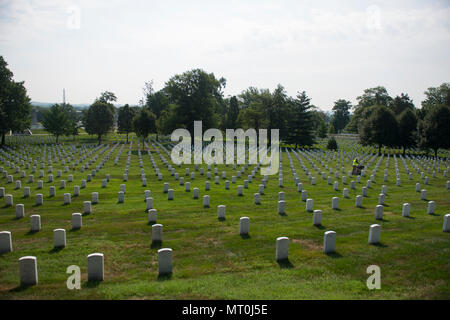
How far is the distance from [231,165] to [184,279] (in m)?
23.0

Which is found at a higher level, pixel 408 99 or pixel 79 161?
pixel 408 99

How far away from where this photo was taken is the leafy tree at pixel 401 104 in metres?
69.0

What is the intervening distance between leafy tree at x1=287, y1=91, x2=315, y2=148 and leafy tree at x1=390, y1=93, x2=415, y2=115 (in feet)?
75.5

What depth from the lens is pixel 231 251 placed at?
8836 mm

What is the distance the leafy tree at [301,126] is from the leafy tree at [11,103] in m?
43.3

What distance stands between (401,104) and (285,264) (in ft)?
240

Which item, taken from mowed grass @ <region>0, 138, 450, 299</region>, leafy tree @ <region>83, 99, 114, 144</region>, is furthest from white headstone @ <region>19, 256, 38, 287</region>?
leafy tree @ <region>83, 99, 114, 144</region>

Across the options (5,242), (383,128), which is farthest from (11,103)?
(383,128)

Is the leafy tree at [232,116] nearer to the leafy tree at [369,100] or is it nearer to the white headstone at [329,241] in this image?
the leafy tree at [369,100]

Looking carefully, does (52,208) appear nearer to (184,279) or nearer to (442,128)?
(184,279)

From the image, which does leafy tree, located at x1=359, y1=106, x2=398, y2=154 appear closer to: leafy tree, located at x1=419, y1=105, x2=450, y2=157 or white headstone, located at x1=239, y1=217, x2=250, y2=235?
leafy tree, located at x1=419, y1=105, x2=450, y2=157

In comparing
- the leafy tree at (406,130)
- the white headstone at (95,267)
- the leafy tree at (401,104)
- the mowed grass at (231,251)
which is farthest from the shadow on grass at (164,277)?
the leafy tree at (401,104)

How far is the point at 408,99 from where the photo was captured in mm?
71125
